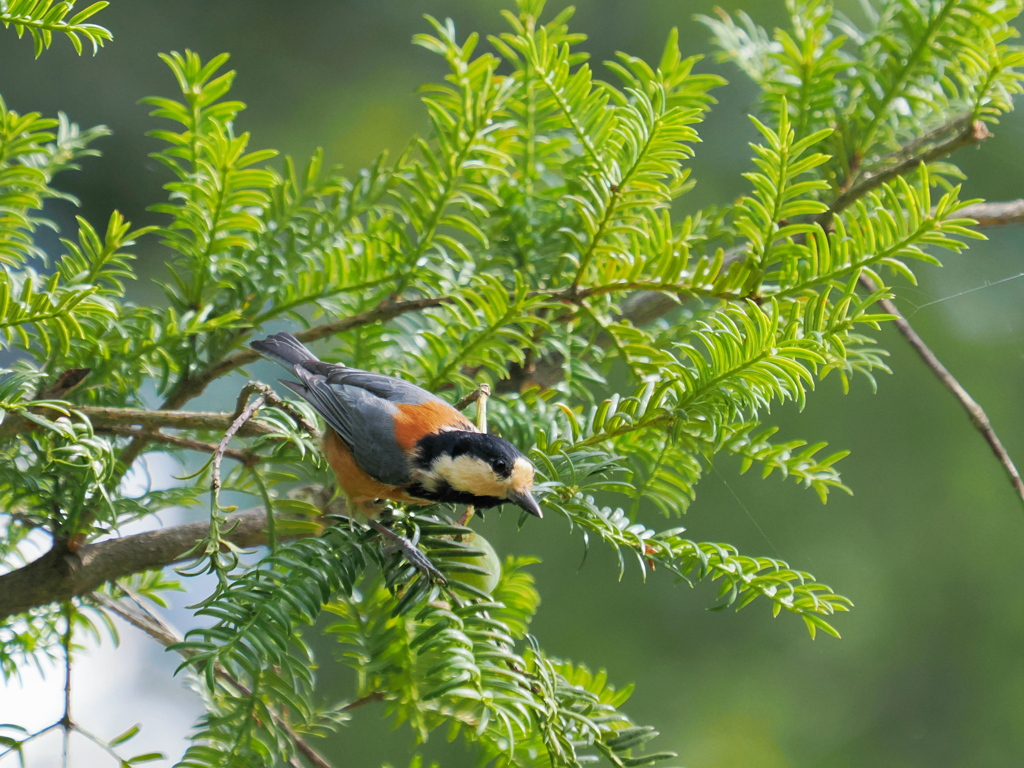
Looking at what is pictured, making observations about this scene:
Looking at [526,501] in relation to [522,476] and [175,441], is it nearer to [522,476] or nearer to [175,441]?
[522,476]

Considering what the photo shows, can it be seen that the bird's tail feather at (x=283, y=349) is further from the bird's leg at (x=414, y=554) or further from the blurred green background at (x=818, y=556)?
the blurred green background at (x=818, y=556)

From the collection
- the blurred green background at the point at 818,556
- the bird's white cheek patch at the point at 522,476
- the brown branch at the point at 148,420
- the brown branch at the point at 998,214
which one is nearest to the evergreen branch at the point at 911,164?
the brown branch at the point at 998,214

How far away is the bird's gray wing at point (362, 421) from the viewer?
50 cm

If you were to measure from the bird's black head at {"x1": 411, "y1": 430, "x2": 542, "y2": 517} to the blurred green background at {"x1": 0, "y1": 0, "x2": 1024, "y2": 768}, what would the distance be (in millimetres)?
704

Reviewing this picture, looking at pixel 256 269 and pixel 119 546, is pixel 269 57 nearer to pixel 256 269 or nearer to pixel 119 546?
pixel 256 269

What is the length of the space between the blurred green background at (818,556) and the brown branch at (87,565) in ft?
2.26

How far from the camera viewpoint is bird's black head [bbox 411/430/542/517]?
0.41 metres

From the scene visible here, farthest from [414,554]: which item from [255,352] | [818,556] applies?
[818,556]

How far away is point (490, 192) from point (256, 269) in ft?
0.53

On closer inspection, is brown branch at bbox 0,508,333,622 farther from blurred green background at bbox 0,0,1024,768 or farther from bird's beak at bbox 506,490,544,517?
blurred green background at bbox 0,0,1024,768

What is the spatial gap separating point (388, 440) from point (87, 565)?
7.1 inches

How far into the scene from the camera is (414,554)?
40cm

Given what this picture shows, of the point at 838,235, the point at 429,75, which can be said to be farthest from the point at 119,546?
the point at 429,75

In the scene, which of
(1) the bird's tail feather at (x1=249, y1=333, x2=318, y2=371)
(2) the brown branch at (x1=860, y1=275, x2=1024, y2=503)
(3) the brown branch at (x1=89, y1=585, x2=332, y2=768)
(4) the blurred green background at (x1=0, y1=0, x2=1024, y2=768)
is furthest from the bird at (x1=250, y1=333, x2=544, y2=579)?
(4) the blurred green background at (x1=0, y1=0, x2=1024, y2=768)
